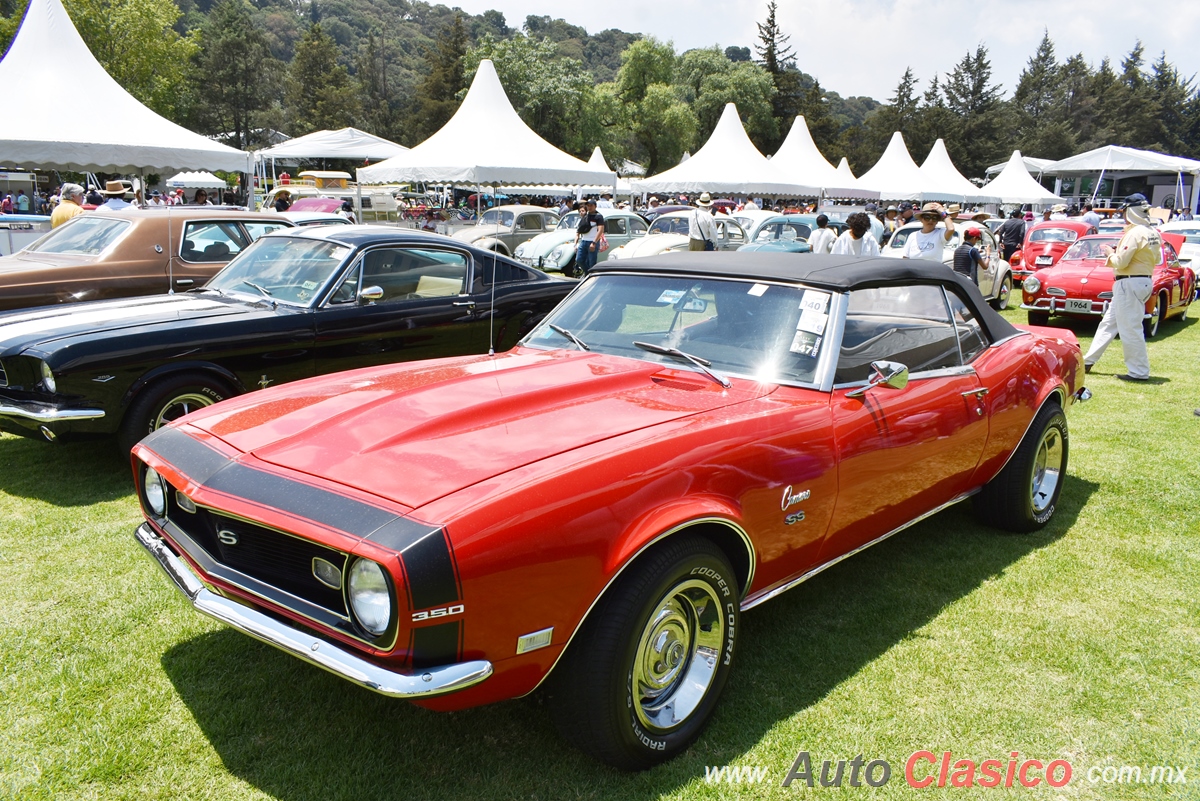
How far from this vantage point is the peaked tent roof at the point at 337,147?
22609mm

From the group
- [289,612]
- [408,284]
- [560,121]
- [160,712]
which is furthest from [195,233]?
[560,121]

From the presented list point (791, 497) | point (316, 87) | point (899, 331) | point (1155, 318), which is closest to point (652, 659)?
point (791, 497)

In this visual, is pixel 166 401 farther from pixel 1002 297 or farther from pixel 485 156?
pixel 1002 297

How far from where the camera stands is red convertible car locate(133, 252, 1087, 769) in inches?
79.5

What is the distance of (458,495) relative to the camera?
6.83 feet

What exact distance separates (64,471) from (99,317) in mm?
1072

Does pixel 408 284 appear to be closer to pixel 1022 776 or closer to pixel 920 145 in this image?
pixel 1022 776

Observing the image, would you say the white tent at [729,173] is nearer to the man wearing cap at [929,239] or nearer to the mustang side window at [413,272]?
the man wearing cap at [929,239]

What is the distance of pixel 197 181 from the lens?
39844mm

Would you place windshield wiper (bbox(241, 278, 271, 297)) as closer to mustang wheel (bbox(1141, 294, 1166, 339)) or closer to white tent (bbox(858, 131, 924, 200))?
mustang wheel (bbox(1141, 294, 1166, 339))

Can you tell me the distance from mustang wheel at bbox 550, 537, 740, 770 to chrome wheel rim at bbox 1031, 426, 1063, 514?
2.74 meters

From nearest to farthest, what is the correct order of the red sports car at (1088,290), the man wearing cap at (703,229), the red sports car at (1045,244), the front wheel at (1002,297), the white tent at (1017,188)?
the red sports car at (1088,290) < the man wearing cap at (703,229) < the front wheel at (1002,297) < the red sports car at (1045,244) < the white tent at (1017,188)

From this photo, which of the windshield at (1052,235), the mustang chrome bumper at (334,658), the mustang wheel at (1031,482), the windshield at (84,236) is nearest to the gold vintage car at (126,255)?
the windshield at (84,236)

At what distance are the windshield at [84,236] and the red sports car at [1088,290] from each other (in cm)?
1147
